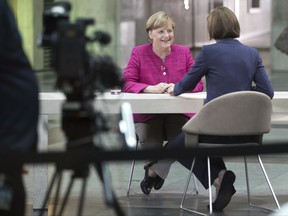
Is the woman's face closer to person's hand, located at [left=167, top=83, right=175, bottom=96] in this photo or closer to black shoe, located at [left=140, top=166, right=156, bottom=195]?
person's hand, located at [left=167, top=83, right=175, bottom=96]

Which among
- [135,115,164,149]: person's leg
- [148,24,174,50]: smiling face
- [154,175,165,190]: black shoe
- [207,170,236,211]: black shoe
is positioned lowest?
[154,175,165,190]: black shoe

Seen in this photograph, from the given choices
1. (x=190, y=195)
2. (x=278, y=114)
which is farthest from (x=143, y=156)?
(x=278, y=114)

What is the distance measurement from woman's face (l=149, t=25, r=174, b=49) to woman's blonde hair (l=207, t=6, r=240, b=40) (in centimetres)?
63

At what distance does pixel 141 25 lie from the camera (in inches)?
444

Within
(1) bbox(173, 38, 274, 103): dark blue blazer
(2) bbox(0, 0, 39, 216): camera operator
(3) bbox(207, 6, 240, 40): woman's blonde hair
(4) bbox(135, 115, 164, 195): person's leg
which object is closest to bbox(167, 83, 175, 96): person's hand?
(1) bbox(173, 38, 274, 103): dark blue blazer

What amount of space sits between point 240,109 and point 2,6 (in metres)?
2.55

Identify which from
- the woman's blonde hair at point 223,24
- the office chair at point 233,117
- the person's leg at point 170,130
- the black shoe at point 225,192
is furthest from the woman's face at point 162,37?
the black shoe at point 225,192

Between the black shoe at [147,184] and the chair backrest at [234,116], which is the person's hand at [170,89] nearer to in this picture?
the chair backrest at [234,116]

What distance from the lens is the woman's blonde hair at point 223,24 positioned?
642cm

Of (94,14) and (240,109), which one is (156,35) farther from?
(94,14)

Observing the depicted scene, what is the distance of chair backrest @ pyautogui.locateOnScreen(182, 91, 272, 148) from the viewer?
5.96m

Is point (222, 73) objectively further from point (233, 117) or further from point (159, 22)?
point (159, 22)

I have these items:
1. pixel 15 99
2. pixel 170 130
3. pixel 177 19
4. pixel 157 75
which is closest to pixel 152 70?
pixel 157 75

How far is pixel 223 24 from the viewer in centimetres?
643
